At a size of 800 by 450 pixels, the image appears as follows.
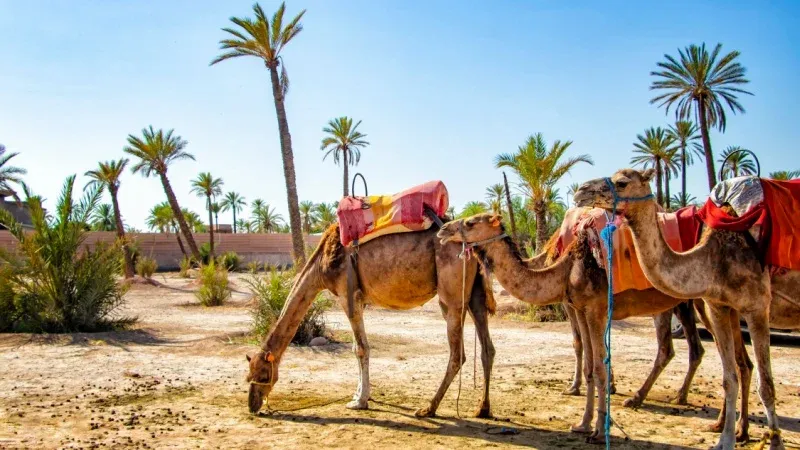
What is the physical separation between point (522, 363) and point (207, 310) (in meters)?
13.0

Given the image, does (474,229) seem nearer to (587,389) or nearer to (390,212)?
(390,212)

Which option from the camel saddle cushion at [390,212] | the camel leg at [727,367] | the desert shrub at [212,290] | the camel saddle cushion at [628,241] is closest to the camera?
the camel leg at [727,367]

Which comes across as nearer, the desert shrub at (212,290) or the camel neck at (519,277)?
the camel neck at (519,277)

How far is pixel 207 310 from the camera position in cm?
2120

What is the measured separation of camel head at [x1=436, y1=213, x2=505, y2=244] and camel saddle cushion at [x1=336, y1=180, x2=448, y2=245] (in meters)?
1.30

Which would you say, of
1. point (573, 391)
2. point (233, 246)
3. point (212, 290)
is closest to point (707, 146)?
point (212, 290)

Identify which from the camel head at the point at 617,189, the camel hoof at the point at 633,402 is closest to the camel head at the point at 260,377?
the camel hoof at the point at 633,402

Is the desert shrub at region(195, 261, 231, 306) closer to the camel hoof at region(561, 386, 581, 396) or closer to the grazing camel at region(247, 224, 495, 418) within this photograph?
the grazing camel at region(247, 224, 495, 418)

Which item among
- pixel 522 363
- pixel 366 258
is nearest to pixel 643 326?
pixel 522 363

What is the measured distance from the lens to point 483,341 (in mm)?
7641

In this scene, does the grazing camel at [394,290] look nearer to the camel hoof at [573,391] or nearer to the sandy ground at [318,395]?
the sandy ground at [318,395]

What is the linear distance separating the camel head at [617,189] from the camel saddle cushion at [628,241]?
1.29 meters

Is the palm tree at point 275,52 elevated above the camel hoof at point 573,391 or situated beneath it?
elevated above

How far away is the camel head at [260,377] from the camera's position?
25.6ft
